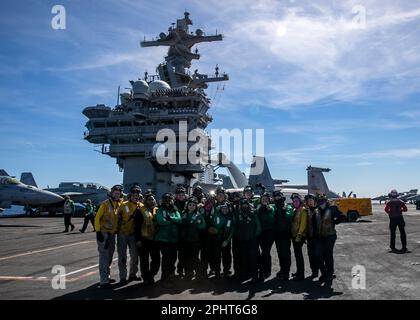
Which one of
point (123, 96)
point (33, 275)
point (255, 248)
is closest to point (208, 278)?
point (255, 248)

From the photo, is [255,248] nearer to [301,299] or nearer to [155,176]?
[301,299]

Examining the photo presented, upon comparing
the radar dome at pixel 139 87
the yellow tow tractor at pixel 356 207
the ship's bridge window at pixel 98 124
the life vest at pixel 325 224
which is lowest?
the yellow tow tractor at pixel 356 207

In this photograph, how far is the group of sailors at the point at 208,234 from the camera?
8742mm

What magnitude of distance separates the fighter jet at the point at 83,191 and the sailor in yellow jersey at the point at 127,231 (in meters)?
44.3

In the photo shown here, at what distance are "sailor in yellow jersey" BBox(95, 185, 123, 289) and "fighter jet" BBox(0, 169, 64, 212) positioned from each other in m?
30.5

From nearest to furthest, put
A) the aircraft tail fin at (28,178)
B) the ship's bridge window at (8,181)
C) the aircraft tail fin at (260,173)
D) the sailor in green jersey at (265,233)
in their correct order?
1. the sailor in green jersey at (265,233)
2. the ship's bridge window at (8,181)
3. the aircraft tail fin at (260,173)
4. the aircraft tail fin at (28,178)

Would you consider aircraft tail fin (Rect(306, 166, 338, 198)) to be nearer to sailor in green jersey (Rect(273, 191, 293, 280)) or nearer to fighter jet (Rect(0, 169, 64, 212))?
fighter jet (Rect(0, 169, 64, 212))

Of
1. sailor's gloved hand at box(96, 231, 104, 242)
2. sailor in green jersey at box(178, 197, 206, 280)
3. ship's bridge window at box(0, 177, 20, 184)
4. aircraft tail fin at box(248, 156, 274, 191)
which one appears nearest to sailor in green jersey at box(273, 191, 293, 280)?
sailor in green jersey at box(178, 197, 206, 280)

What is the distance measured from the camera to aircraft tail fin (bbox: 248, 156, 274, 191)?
51.7 meters

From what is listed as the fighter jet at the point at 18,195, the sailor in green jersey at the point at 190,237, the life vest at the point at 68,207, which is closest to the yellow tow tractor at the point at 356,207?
the life vest at the point at 68,207

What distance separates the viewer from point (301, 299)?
23.9 ft

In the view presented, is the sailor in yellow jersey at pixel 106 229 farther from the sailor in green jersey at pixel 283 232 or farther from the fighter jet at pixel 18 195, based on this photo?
the fighter jet at pixel 18 195

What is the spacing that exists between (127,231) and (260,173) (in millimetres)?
43617
